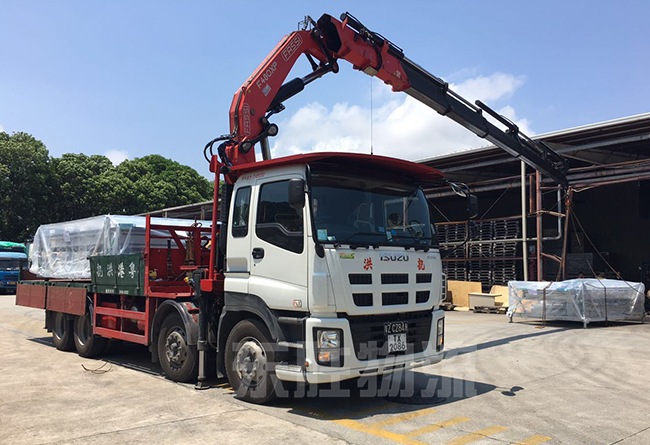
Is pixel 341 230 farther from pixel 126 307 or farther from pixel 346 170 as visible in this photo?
pixel 126 307

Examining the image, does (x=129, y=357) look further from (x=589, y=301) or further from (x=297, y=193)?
(x=589, y=301)

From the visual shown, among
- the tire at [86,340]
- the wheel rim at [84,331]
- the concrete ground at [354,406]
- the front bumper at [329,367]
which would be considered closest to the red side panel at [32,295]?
the concrete ground at [354,406]

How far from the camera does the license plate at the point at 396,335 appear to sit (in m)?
5.92

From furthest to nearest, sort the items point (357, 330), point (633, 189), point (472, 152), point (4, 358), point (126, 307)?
1. point (633, 189)
2. point (472, 152)
3. point (4, 358)
4. point (126, 307)
5. point (357, 330)

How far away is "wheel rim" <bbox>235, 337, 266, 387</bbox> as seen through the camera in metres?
5.98

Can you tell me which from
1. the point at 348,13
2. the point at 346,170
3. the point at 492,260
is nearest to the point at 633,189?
the point at 492,260

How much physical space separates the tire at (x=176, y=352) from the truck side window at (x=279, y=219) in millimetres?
2103

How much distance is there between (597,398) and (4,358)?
9768mm

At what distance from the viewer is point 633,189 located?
2273 cm

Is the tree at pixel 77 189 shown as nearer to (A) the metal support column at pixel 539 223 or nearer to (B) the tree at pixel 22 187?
(B) the tree at pixel 22 187

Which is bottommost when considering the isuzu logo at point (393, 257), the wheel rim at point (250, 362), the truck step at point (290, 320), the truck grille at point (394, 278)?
the wheel rim at point (250, 362)

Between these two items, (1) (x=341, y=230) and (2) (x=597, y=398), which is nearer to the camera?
(1) (x=341, y=230)

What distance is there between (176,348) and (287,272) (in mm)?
2599

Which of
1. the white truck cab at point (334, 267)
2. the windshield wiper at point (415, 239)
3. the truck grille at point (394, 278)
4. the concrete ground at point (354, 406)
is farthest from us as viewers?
the windshield wiper at point (415, 239)
